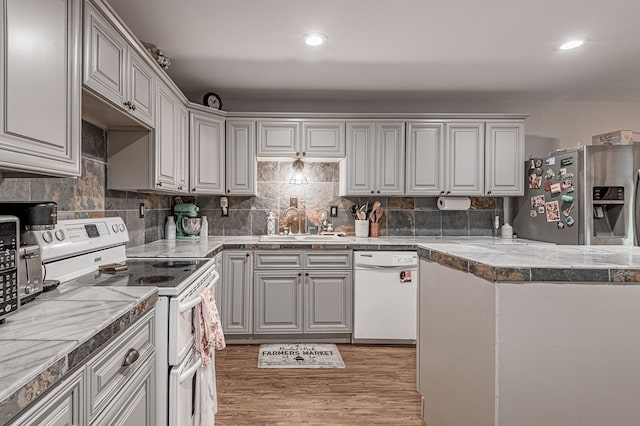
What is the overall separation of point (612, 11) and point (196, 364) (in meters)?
3.15

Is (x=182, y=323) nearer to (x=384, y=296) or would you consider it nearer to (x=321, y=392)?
(x=321, y=392)

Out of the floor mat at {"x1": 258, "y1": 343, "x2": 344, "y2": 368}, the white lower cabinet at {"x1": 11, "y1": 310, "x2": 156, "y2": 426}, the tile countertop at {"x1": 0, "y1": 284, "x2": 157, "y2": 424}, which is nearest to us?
the tile countertop at {"x1": 0, "y1": 284, "x2": 157, "y2": 424}

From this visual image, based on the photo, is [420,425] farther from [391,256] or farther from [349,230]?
[349,230]

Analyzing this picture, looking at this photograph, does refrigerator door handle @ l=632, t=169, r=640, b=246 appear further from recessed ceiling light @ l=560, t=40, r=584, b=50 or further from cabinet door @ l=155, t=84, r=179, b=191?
cabinet door @ l=155, t=84, r=179, b=191

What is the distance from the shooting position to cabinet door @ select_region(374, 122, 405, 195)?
3.70 m

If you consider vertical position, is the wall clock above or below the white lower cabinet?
above

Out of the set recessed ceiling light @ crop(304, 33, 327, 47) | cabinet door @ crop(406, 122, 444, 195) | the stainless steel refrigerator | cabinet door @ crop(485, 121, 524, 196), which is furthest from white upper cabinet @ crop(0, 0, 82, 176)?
the stainless steel refrigerator

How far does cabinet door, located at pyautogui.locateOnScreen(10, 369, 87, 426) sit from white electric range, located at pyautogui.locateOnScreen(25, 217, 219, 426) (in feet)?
1.83

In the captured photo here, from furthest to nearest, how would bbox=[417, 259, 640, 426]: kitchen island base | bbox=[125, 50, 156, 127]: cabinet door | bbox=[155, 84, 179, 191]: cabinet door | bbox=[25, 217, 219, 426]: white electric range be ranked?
bbox=[155, 84, 179, 191]: cabinet door, bbox=[125, 50, 156, 127]: cabinet door, bbox=[25, 217, 219, 426]: white electric range, bbox=[417, 259, 640, 426]: kitchen island base

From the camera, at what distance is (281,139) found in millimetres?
3650

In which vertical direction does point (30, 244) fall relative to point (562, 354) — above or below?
above

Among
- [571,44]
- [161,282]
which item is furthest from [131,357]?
[571,44]

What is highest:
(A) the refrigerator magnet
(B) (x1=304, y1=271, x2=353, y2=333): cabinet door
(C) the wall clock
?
(C) the wall clock

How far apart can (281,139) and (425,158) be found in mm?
1462
